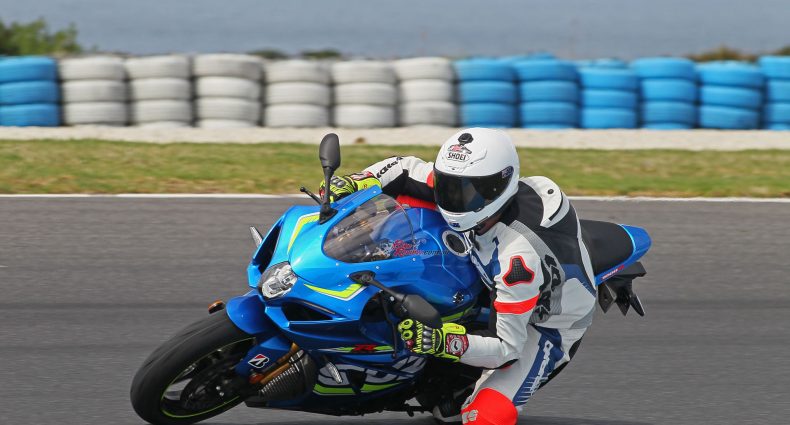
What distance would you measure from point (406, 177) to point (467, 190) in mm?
684

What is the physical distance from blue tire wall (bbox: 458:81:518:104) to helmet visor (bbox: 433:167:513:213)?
33.2ft

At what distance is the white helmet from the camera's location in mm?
3977

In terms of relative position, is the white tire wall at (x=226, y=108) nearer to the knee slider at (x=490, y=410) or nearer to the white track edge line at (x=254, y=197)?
the white track edge line at (x=254, y=197)

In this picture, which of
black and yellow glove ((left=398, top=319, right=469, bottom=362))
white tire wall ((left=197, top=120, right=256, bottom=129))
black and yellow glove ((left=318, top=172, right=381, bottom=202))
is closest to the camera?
black and yellow glove ((left=398, top=319, right=469, bottom=362))

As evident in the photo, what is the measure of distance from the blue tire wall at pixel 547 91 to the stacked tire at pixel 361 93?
1.82 metres

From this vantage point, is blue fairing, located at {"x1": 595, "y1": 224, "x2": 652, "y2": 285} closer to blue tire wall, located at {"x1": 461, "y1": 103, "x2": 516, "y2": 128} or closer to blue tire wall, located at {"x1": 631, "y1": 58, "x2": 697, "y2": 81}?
blue tire wall, located at {"x1": 461, "y1": 103, "x2": 516, "y2": 128}

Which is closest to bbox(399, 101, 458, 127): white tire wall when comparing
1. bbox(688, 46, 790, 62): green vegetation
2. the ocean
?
the ocean

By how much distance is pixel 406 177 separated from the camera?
4617 mm

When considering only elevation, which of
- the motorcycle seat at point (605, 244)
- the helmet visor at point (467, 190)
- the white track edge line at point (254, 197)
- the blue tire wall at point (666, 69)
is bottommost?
the white track edge line at point (254, 197)

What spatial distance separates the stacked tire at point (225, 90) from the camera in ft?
44.7

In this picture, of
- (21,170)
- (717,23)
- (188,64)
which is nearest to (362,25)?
(717,23)

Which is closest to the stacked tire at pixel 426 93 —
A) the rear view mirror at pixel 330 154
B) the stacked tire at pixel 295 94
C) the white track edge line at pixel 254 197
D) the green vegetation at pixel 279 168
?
the stacked tire at pixel 295 94

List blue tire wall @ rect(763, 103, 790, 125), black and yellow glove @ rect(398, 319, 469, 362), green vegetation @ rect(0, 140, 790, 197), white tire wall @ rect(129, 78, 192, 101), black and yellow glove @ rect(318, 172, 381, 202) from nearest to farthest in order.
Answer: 1. black and yellow glove @ rect(398, 319, 469, 362)
2. black and yellow glove @ rect(318, 172, 381, 202)
3. green vegetation @ rect(0, 140, 790, 197)
4. white tire wall @ rect(129, 78, 192, 101)
5. blue tire wall @ rect(763, 103, 790, 125)

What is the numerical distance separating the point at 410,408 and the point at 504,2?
33096mm
